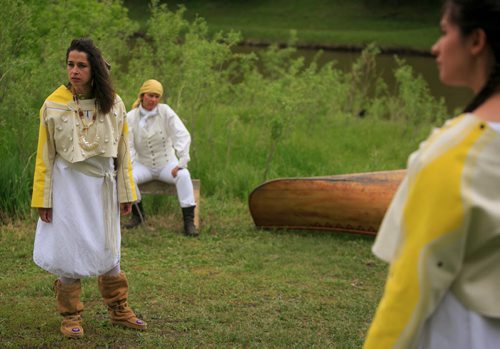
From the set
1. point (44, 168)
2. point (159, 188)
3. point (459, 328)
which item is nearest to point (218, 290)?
point (44, 168)

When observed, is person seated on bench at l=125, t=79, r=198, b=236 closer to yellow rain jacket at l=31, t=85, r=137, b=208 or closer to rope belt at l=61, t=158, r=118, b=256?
rope belt at l=61, t=158, r=118, b=256

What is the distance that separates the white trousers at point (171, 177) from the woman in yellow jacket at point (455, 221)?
5.73m

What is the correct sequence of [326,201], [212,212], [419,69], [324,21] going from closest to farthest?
[326,201] < [212,212] < [419,69] < [324,21]

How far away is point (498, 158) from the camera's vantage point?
2016mm

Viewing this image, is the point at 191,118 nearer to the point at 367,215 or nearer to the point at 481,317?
the point at 367,215

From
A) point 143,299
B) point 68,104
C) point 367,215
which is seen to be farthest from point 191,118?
point 68,104

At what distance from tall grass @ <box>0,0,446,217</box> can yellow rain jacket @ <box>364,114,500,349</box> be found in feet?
20.0

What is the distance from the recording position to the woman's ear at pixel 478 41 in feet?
6.64

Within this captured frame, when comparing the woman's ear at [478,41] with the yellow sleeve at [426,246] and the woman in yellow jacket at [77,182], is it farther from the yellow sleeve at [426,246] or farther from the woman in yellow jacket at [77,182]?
the woman in yellow jacket at [77,182]

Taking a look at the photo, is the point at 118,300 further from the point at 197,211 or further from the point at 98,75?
the point at 197,211

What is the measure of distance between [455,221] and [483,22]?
45 centimetres

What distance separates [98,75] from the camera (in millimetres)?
4906

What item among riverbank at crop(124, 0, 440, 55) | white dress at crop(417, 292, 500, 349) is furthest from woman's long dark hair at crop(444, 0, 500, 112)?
riverbank at crop(124, 0, 440, 55)

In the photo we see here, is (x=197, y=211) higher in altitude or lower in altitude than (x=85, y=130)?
lower
